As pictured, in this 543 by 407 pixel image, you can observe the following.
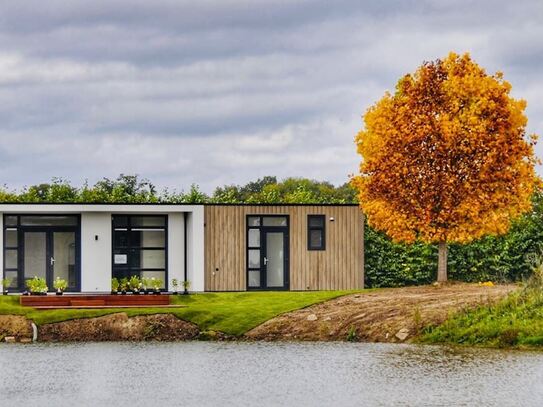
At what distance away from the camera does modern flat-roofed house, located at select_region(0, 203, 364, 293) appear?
3809cm

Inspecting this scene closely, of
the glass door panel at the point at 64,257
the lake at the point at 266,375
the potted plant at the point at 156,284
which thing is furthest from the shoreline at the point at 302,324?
the glass door panel at the point at 64,257

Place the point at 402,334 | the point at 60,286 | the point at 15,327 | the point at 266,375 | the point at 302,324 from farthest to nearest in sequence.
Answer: the point at 60,286
the point at 15,327
the point at 302,324
the point at 402,334
the point at 266,375

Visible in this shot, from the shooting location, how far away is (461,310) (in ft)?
90.7

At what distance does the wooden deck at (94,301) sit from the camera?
1330 inches

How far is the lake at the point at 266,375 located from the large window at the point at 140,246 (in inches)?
449

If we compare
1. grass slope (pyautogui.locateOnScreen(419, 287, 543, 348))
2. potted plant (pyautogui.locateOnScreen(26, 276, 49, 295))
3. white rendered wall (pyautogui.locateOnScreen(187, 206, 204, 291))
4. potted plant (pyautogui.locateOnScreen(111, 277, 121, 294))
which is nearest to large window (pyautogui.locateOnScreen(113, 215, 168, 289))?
white rendered wall (pyautogui.locateOnScreen(187, 206, 204, 291))

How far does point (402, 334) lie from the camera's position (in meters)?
27.2

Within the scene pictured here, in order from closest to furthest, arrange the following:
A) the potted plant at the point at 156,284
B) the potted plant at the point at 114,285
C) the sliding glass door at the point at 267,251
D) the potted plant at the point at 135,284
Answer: the potted plant at the point at 156,284 < the potted plant at the point at 135,284 < the potted plant at the point at 114,285 < the sliding glass door at the point at 267,251

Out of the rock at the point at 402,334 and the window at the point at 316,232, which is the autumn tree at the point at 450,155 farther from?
the rock at the point at 402,334

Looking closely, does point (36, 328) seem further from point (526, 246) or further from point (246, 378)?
point (526, 246)

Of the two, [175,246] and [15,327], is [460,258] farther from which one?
[15,327]

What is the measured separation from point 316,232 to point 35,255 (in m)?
9.17

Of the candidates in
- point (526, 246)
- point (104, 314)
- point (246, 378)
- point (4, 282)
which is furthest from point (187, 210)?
point (246, 378)

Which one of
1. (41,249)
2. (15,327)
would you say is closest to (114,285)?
(41,249)
